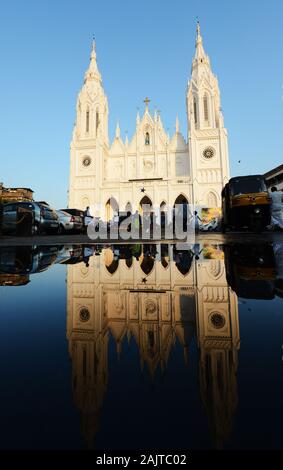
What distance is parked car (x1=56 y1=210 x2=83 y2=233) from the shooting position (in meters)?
11.3

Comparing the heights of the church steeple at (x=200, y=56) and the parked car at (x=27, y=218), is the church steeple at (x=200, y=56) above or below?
above

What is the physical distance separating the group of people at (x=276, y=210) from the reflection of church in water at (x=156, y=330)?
26.0 ft

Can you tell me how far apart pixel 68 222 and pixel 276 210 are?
27.2 ft

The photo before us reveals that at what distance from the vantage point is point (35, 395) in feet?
1.63

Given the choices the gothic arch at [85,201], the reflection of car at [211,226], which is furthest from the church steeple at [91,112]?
the reflection of car at [211,226]

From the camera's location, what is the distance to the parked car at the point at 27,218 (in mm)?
7884

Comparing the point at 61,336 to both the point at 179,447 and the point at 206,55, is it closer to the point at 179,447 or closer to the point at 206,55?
the point at 179,447

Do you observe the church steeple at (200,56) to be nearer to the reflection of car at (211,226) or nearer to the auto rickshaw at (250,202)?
the reflection of car at (211,226)

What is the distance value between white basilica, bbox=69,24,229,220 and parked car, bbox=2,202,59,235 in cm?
2362

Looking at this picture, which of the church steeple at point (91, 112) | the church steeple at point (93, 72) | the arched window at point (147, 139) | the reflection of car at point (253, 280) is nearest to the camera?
the reflection of car at point (253, 280)

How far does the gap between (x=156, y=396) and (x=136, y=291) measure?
1050mm

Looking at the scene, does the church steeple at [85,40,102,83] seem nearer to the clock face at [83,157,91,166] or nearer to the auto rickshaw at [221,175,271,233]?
the clock face at [83,157,91,166]

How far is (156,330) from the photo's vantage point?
88 cm
